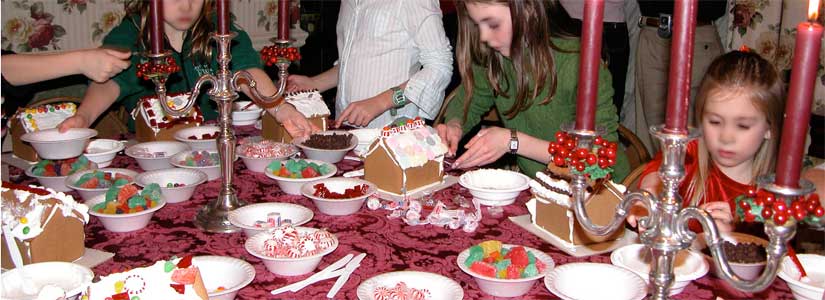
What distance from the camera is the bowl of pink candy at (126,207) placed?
1.93 meters

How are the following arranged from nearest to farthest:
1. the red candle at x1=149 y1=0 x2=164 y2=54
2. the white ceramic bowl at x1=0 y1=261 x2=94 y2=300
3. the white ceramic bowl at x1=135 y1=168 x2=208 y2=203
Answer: the white ceramic bowl at x1=0 y1=261 x2=94 y2=300, the red candle at x1=149 y1=0 x2=164 y2=54, the white ceramic bowl at x1=135 y1=168 x2=208 y2=203

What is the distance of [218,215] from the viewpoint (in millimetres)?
1979

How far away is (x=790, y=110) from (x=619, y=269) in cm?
82

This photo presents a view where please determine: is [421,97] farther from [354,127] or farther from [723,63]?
[723,63]

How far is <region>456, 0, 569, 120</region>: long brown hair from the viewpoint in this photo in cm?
262

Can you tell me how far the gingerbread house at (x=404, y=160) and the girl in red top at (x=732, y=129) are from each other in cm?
59

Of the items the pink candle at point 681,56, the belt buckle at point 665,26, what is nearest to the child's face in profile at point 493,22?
the pink candle at point 681,56

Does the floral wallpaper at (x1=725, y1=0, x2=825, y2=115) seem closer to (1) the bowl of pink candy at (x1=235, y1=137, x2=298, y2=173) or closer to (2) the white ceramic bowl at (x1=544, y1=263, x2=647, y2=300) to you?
(1) the bowl of pink candy at (x1=235, y1=137, x2=298, y2=173)

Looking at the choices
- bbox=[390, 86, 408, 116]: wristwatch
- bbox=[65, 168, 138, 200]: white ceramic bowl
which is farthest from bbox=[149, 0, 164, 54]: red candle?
bbox=[390, 86, 408, 116]: wristwatch

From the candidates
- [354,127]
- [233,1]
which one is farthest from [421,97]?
[233,1]

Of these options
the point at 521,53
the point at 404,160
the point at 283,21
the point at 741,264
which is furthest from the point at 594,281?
the point at 521,53

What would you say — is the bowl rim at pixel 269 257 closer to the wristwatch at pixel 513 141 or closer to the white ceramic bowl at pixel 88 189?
the white ceramic bowl at pixel 88 189

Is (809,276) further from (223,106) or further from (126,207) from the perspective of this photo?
(126,207)

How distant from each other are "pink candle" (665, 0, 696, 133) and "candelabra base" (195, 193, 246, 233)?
124 centimetres
